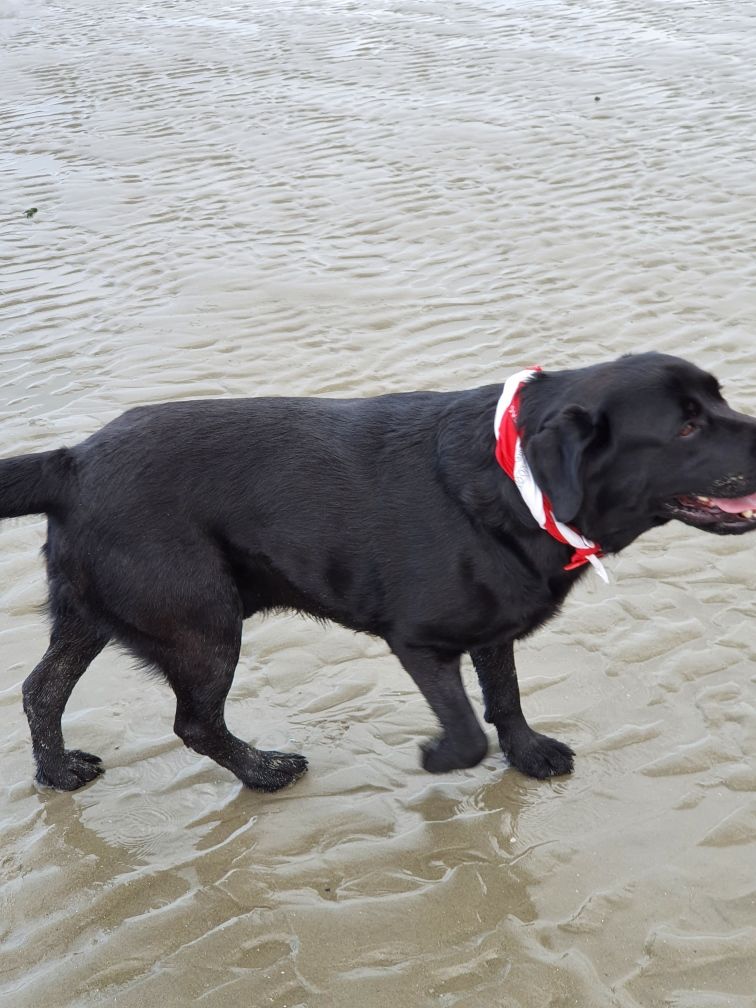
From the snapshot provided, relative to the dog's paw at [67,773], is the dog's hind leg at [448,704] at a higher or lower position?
higher

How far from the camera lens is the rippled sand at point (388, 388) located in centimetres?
315

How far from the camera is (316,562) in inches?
140

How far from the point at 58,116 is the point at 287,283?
6128mm

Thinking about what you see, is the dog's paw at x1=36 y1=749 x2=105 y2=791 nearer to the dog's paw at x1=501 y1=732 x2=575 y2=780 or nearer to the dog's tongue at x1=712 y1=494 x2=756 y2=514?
the dog's paw at x1=501 y1=732 x2=575 y2=780

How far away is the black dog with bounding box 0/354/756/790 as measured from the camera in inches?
129

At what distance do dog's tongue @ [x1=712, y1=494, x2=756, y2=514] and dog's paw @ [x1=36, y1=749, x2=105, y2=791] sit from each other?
2.28 metres

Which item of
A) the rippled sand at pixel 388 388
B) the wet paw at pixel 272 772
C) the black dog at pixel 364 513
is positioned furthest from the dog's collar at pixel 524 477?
the wet paw at pixel 272 772

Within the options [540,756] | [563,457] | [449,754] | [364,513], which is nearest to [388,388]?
[364,513]

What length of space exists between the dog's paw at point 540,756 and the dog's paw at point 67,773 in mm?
1465

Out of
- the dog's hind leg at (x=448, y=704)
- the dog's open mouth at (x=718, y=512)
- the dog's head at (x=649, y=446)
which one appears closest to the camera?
the dog's head at (x=649, y=446)

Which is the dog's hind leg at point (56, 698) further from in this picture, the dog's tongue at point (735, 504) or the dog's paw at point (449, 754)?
the dog's tongue at point (735, 504)

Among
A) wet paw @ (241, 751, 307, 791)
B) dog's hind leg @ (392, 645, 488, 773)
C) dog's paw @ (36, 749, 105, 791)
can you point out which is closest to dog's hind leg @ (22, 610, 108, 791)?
dog's paw @ (36, 749, 105, 791)

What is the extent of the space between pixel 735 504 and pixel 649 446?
13.3 inches

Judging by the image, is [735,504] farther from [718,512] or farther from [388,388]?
[388,388]
